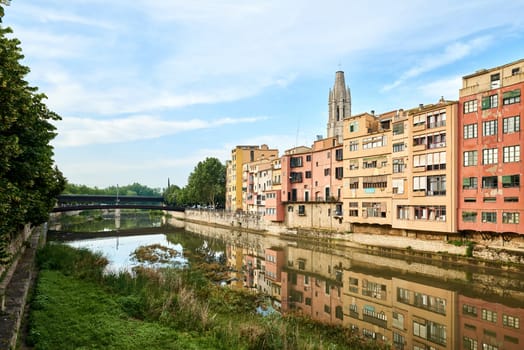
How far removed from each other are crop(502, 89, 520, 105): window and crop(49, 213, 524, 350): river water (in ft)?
43.2

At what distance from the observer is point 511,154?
26.8 metres

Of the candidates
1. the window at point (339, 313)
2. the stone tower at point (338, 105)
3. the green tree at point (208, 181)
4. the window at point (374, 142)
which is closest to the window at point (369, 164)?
the window at point (374, 142)

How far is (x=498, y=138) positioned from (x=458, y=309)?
16.0m

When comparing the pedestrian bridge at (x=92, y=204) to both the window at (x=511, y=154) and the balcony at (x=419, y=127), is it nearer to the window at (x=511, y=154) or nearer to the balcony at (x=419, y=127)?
the balcony at (x=419, y=127)

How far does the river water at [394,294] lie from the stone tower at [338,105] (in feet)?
203

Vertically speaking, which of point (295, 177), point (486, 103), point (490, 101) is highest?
point (490, 101)

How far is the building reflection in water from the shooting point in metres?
15.4

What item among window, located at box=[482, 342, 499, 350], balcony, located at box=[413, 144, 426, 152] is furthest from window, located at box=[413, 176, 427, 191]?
window, located at box=[482, 342, 499, 350]

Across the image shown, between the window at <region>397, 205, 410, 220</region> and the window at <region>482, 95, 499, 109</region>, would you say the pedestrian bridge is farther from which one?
the window at <region>482, 95, 499, 109</region>

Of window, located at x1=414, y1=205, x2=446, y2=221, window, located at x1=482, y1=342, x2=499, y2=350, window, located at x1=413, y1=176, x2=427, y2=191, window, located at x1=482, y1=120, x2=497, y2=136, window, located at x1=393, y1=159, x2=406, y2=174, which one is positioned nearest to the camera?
window, located at x1=482, y1=342, x2=499, y2=350

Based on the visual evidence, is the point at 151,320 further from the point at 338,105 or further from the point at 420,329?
the point at 338,105

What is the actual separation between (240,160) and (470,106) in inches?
2016

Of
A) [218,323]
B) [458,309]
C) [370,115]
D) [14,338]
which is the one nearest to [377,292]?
[458,309]

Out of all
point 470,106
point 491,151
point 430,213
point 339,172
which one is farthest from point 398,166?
point 339,172
